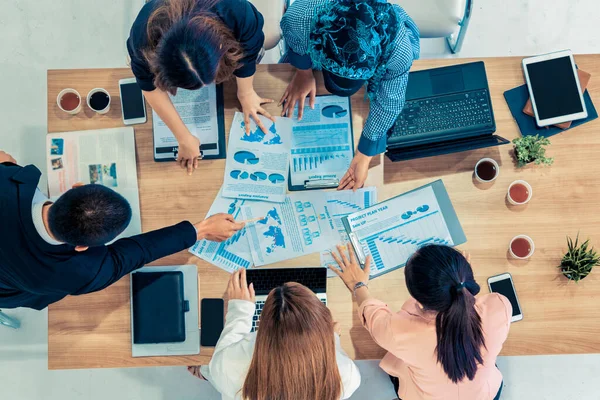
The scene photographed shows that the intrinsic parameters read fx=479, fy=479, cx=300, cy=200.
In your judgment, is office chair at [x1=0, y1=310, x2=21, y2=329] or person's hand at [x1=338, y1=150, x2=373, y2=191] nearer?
person's hand at [x1=338, y1=150, x2=373, y2=191]

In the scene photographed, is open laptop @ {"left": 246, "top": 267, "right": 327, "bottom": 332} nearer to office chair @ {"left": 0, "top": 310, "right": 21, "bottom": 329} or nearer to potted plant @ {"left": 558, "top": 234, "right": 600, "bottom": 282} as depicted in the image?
potted plant @ {"left": 558, "top": 234, "right": 600, "bottom": 282}

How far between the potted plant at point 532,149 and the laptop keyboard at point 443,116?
0.12 meters

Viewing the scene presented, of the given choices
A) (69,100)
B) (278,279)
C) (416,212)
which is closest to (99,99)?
(69,100)

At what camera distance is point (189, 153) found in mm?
1546

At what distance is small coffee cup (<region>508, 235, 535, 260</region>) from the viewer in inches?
59.8

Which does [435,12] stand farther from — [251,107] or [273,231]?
[273,231]

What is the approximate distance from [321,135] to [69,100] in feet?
2.78

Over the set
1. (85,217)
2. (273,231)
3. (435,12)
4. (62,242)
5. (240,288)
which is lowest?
(240,288)

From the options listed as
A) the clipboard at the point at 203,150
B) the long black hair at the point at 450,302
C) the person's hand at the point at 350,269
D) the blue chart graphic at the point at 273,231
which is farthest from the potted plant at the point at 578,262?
the clipboard at the point at 203,150

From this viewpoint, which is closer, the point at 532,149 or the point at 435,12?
the point at 532,149

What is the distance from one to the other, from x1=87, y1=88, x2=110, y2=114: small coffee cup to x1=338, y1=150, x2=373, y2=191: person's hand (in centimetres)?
82

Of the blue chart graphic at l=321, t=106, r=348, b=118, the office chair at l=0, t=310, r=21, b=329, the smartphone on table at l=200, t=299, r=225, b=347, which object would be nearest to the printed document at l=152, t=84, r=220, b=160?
the blue chart graphic at l=321, t=106, r=348, b=118

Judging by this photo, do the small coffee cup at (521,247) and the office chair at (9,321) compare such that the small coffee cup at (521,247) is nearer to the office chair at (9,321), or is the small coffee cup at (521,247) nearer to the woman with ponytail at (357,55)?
the woman with ponytail at (357,55)

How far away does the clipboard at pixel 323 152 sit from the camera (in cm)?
157
